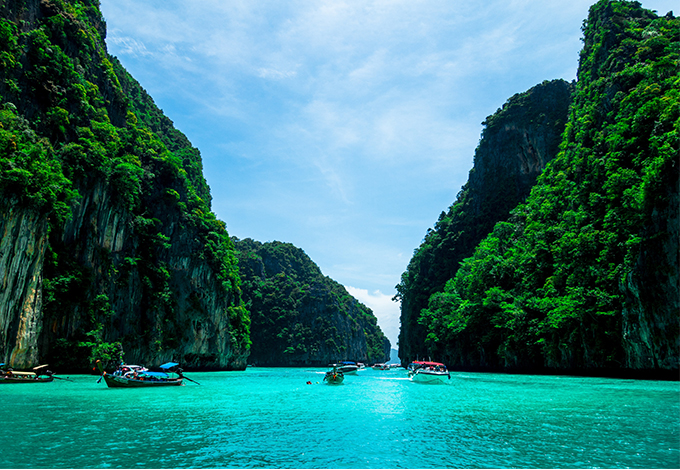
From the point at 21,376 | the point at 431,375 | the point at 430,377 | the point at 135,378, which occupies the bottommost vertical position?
the point at 430,377

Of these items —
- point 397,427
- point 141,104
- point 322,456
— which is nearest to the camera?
point 322,456

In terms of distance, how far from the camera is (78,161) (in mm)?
38125

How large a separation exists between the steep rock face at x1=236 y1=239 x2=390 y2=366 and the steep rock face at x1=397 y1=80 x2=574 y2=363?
114 feet

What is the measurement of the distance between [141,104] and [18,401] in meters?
63.6

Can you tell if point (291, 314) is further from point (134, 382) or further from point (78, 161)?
point (134, 382)

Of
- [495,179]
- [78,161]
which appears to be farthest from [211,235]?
[495,179]

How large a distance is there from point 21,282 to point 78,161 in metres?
13.9

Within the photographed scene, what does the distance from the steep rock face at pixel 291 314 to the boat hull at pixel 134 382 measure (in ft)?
293

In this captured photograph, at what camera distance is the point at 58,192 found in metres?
33.1

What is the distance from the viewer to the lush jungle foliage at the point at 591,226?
3284 cm

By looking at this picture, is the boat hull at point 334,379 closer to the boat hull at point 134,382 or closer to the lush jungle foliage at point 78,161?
the boat hull at point 134,382

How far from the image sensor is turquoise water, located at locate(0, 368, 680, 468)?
9.55 m

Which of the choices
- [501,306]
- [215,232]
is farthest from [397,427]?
[215,232]

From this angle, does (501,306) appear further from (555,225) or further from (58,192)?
(58,192)
